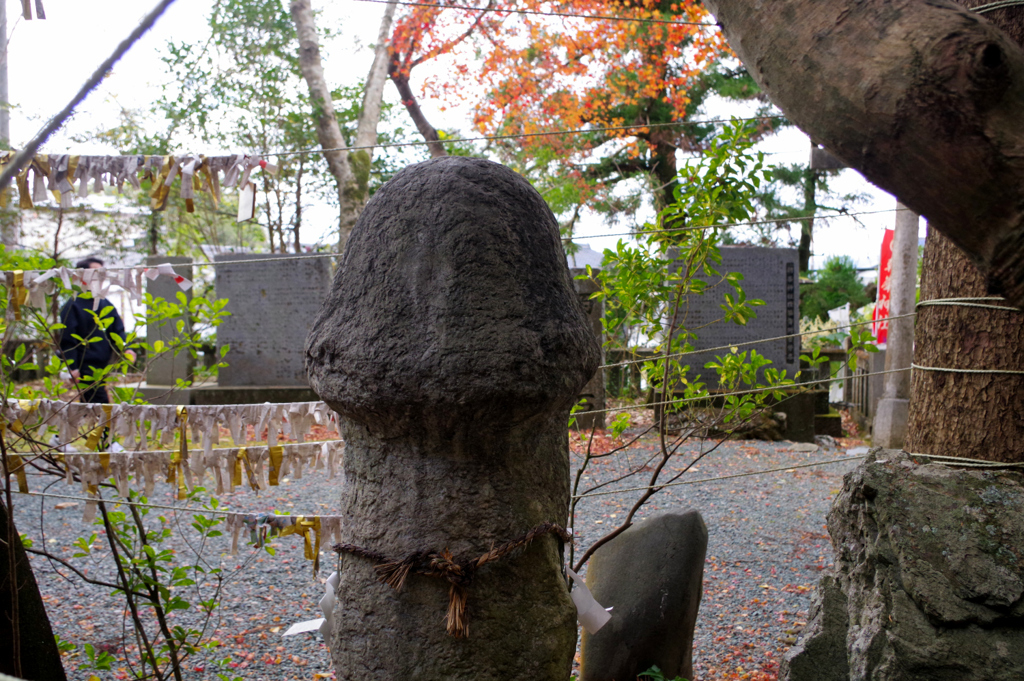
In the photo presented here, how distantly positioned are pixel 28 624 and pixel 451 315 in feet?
6.98

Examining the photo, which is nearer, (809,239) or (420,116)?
(420,116)

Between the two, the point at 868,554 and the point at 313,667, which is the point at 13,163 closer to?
the point at 868,554

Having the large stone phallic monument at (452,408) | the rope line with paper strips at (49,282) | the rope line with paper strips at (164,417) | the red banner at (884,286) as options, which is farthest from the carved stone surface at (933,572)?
the red banner at (884,286)

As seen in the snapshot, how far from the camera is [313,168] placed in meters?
12.5

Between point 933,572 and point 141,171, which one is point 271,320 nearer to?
point 141,171

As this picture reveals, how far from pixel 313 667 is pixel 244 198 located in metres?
2.37

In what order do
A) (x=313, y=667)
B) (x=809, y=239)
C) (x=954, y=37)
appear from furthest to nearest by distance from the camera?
(x=809, y=239), (x=313, y=667), (x=954, y=37)

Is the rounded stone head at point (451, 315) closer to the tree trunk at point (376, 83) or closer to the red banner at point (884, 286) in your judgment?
the red banner at point (884, 286)

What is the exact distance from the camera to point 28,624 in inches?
98.1

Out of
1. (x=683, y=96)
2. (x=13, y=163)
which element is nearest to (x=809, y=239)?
(x=683, y=96)

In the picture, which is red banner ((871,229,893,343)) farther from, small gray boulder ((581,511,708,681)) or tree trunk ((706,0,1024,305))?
tree trunk ((706,0,1024,305))

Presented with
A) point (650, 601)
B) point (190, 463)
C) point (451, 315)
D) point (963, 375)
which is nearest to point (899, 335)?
point (963, 375)

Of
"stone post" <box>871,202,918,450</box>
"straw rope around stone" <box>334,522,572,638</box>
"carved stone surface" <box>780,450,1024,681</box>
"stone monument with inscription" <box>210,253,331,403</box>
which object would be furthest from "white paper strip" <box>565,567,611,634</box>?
"stone monument with inscription" <box>210,253,331,403</box>

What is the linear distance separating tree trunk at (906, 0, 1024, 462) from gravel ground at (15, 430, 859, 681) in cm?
136
